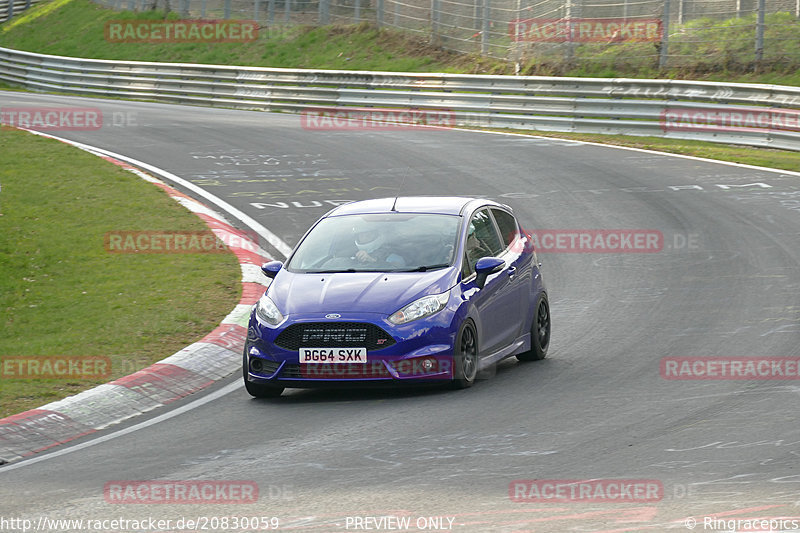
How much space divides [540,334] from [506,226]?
3.70 ft

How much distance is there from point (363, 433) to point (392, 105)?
77.7 feet

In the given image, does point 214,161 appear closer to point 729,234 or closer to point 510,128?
point 510,128

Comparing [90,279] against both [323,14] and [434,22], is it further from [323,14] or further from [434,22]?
[323,14]

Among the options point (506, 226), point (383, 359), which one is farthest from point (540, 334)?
point (383, 359)

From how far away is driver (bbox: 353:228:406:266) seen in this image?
34.7 feet

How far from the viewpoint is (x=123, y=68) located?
3875 cm

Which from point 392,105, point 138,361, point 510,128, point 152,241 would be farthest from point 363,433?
point 392,105

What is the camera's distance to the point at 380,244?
10781mm

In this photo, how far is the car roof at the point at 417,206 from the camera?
11317mm

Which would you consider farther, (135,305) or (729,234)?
(729,234)

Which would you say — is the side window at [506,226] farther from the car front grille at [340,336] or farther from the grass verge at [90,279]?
the grass verge at [90,279]

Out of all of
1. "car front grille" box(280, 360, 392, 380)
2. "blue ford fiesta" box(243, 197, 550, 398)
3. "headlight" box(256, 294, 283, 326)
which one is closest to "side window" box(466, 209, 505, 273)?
"blue ford fiesta" box(243, 197, 550, 398)

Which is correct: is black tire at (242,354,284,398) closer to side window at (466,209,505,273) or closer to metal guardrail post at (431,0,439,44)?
side window at (466,209,505,273)

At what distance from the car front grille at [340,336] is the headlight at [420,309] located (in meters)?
0.18
